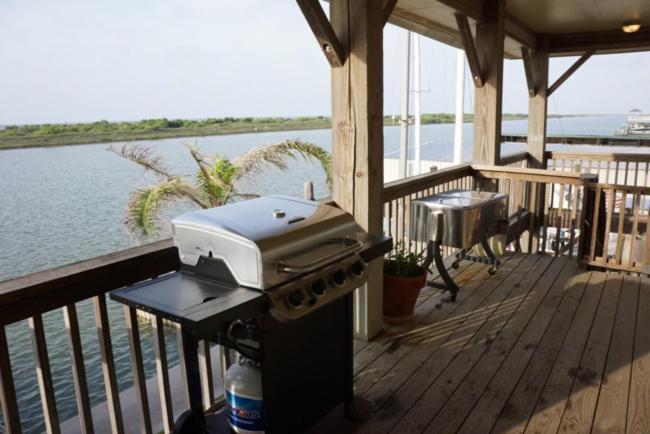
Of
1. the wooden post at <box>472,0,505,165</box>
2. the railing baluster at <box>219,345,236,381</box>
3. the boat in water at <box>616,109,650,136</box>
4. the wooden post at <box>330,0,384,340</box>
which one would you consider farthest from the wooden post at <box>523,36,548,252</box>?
the boat in water at <box>616,109,650,136</box>

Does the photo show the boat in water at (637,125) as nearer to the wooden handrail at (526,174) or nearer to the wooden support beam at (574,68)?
the wooden support beam at (574,68)

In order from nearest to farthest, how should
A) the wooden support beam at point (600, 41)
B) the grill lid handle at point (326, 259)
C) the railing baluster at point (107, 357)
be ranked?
the grill lid handle at point (326, 259), the railing baluster at point (107, 357), the wooden support beam at point (600, 41)

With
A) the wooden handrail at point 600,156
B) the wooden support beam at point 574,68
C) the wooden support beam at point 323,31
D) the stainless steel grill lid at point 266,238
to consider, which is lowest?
the wooden handrail at point 600,156

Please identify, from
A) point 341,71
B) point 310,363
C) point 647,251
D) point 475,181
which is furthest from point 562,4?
point 310,363

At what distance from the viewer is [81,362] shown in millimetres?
1754

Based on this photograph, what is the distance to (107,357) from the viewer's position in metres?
1.84

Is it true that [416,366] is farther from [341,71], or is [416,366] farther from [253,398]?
[341,71]

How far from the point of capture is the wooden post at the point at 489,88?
4.92 m

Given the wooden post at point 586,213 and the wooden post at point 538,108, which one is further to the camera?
the wooden post at point 538,108

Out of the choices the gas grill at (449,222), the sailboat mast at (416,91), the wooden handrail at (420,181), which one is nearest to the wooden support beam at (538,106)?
the wooden handrail at (420,181)

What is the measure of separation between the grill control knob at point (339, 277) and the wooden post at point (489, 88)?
3927 millimetres

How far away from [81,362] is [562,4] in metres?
5.64

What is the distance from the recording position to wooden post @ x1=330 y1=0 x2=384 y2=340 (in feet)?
8.68

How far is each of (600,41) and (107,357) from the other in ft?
24.6
